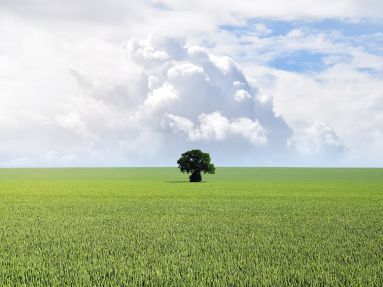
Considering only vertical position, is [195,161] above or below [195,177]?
above

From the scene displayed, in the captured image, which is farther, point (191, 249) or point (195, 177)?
point (195, 177)

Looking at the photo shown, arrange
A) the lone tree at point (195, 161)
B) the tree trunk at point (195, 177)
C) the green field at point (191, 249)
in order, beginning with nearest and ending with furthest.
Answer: the green field at point (191, 249)
the lone tree at point (195, 161)
the tree trunk at point (195, 177)

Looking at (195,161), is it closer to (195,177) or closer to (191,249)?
(195,177)

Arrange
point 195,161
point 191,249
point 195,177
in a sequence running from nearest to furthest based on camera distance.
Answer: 1. point 191,249
2. point 195,161
3. point 195,177

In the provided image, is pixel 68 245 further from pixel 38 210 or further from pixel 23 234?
pixel 38 210

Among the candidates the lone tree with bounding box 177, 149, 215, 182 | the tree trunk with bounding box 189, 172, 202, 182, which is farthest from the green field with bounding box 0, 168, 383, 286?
the tree trunk with bounding box 189, 172, 202, 182

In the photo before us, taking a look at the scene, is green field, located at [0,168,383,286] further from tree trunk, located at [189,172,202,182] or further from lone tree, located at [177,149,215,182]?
tree trunk, located at [189,172,202,182]

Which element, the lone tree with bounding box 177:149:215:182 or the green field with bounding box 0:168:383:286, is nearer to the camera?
the green field with bounding box 0:168:383:286

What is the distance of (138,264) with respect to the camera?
13.9 metres

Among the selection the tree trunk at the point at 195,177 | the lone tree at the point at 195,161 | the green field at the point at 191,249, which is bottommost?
the green field at the point at 191,249

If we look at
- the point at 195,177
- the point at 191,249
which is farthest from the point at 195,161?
the point at 191,249

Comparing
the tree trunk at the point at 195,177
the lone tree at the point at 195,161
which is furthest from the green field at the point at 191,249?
the tree trunk at the point at 195,177

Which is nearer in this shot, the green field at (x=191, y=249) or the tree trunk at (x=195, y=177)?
the green field at (x=191, y=249)

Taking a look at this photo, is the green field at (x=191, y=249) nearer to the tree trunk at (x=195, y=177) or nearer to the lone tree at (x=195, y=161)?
the lone tree at (x=195, y=161)
